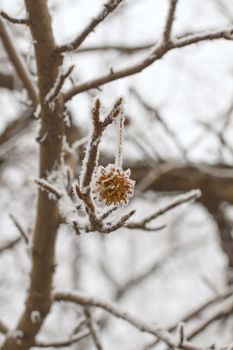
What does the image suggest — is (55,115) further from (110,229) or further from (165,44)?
(110,229)

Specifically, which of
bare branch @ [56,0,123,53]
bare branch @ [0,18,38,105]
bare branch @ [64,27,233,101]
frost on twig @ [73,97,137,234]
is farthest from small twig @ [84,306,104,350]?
frost on twig @ [73,97,137,234]

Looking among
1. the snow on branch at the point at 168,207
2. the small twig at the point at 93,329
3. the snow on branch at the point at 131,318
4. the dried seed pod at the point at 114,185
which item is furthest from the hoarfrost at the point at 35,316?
the dried seed pod at the point at 114,185

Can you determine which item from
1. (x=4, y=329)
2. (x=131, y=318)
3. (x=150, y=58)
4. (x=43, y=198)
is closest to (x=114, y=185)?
(x=150, y=58)

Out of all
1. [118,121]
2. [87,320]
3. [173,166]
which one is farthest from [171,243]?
[118,121]

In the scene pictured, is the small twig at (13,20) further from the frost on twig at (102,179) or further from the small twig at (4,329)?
the small twig at (4,329)

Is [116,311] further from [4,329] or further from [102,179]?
[102,179]
